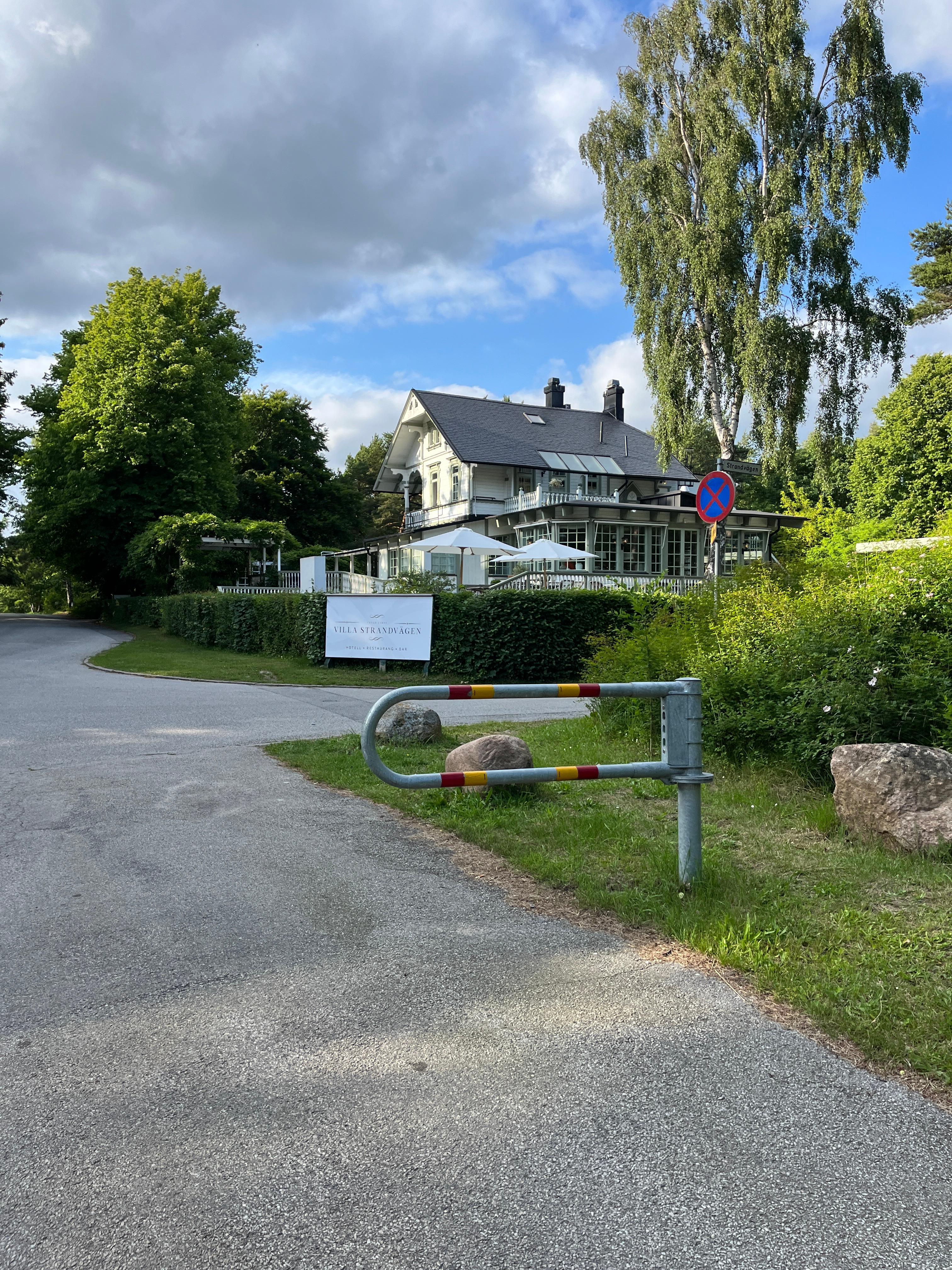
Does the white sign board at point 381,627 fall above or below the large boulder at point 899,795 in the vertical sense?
above

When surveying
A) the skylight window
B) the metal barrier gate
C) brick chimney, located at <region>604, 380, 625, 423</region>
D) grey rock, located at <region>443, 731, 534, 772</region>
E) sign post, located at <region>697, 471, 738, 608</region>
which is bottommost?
grey rock, located at <region>443, 731, 534, 772</region>

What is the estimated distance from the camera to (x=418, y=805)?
6.95 meters

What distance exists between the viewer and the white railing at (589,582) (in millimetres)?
20172

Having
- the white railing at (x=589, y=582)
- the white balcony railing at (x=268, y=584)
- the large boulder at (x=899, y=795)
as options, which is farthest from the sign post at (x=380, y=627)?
the large boulder at (x=899, y=795)

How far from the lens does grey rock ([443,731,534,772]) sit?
688 centimetres

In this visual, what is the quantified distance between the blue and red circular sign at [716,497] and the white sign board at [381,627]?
7.51m

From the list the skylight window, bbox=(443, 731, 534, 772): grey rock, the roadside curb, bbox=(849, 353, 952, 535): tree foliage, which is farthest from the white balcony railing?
bbox=(849, 353, 952, 535): tree foliage

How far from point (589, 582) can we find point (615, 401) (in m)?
29.4

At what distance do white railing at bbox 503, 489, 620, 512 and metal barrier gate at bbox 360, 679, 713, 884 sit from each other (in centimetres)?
3196

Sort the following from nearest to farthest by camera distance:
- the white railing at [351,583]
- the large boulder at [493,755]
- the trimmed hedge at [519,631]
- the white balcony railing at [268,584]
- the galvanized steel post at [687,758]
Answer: the galvanized steel post at [687,758]
the large boulder at [493,755]
the trimmed hedge at [519,631]
the white railing at [351,583]
the white balcony railing at [268,584]

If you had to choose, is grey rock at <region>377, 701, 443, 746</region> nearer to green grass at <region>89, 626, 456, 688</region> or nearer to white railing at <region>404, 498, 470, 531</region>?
green grass at <region>89, 626, 456, 688</region>

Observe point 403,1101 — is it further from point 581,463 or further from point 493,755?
point 581,463

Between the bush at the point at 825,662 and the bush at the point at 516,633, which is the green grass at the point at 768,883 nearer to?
the bush at the point at 825,662

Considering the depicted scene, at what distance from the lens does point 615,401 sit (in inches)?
2018
